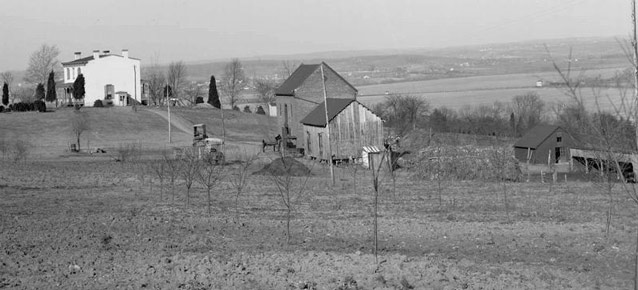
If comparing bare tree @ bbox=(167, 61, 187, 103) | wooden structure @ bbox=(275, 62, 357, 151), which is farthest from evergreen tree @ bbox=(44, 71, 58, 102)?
wooden structure @ bbox=(275, 62, 357, 151)

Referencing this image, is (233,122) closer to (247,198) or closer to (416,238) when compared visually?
(247,198)

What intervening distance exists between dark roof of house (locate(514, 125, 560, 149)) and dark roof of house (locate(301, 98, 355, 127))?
15982 millimetres

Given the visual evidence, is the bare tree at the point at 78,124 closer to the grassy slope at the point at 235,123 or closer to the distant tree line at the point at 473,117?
the grassy slope at the point at 235,123

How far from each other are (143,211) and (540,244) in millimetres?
11664

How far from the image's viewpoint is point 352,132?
4759cm


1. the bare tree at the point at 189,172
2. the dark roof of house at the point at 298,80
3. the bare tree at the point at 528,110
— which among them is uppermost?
the dark roof of house at the point at 298,80

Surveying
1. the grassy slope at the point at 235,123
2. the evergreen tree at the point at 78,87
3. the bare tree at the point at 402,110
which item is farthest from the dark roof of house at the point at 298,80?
the evergreen tree at the point at 78,87

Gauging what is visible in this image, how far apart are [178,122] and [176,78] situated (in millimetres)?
47353

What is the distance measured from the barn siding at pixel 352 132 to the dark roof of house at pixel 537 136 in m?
14.6

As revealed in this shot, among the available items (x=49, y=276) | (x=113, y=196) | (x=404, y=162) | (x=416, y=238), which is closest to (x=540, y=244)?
(x=416, y=238)

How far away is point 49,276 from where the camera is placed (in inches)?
599

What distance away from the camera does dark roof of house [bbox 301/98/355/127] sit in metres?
47.5

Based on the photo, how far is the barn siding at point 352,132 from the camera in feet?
155

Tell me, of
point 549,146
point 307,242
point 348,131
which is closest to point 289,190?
point 307,242
